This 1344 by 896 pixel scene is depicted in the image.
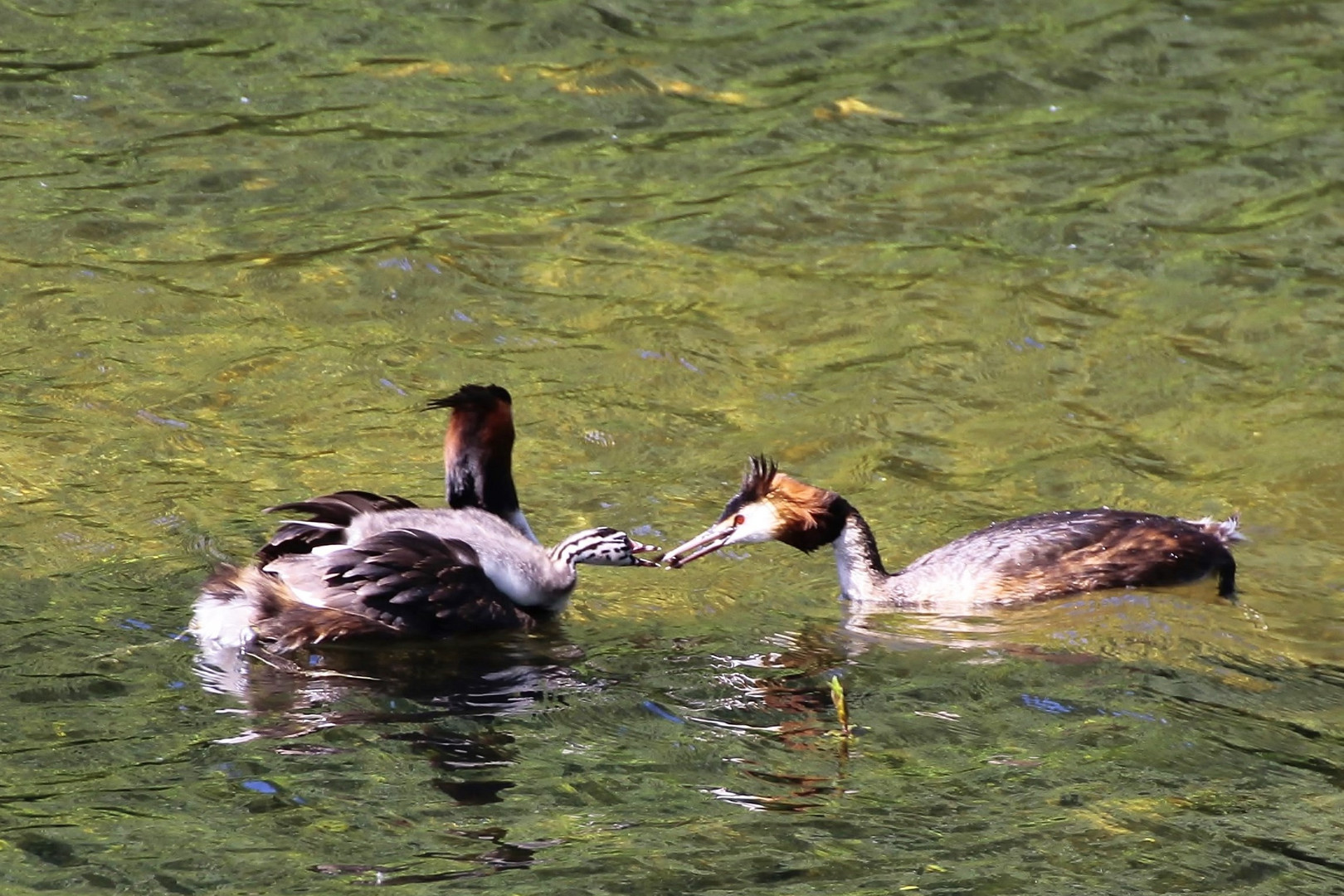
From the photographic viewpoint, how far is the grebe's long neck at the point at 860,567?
342 inches

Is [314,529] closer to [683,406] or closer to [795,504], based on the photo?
[795,504]

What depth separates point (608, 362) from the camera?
10672mm

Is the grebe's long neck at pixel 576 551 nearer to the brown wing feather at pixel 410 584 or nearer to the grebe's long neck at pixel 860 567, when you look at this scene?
the brown wing feather at pixel 410 584

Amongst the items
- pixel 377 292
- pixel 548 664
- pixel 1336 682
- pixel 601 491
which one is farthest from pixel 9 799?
pixel 377 292

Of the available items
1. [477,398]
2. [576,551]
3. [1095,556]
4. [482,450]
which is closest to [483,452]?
[482,450]

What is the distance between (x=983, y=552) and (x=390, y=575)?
8.55ft

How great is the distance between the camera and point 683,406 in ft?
33.9

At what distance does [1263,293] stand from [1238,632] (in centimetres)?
389

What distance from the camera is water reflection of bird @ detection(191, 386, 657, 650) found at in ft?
24.9

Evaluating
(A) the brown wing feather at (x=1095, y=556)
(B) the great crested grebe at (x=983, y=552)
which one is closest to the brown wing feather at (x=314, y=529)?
(B) the great crested grebe at (x=983, y=552)

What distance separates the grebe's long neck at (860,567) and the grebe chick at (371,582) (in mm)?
1299

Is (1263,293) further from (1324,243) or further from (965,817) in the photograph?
(965,817)

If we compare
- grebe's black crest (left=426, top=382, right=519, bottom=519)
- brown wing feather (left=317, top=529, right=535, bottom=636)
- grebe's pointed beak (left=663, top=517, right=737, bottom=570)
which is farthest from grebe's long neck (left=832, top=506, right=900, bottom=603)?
brown wing feather (left=317, top=529, right=535, bottom=636)

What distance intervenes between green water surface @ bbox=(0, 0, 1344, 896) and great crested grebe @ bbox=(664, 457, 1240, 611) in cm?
14
